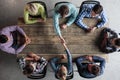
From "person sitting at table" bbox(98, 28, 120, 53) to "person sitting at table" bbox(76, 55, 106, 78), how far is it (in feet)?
0.51

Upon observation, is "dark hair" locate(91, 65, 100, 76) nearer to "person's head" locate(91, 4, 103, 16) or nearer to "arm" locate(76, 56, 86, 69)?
"arm" locate(76, 56, 86, 69)

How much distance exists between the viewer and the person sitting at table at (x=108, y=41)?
3869 mm

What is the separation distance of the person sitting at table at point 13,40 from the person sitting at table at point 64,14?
439mm

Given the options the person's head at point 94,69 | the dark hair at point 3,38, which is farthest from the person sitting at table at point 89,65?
the dark hair at point 3,38

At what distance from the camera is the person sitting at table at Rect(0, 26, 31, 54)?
12.7 ft

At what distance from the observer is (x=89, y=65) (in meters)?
3.82

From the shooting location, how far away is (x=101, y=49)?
4.02 metres

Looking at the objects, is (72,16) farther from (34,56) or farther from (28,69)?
(28,69)

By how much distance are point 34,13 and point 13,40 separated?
492 mm

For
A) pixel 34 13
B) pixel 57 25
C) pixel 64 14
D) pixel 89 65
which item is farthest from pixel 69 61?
pixel 34 13

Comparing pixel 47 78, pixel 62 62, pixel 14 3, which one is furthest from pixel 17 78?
pixel 14 3

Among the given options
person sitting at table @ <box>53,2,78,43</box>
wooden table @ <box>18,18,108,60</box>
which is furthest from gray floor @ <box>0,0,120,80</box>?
person sitting at table @ <box>53,2,78,43</box>

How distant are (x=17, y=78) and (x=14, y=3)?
1.12 metres

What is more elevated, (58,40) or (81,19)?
(81,19)
